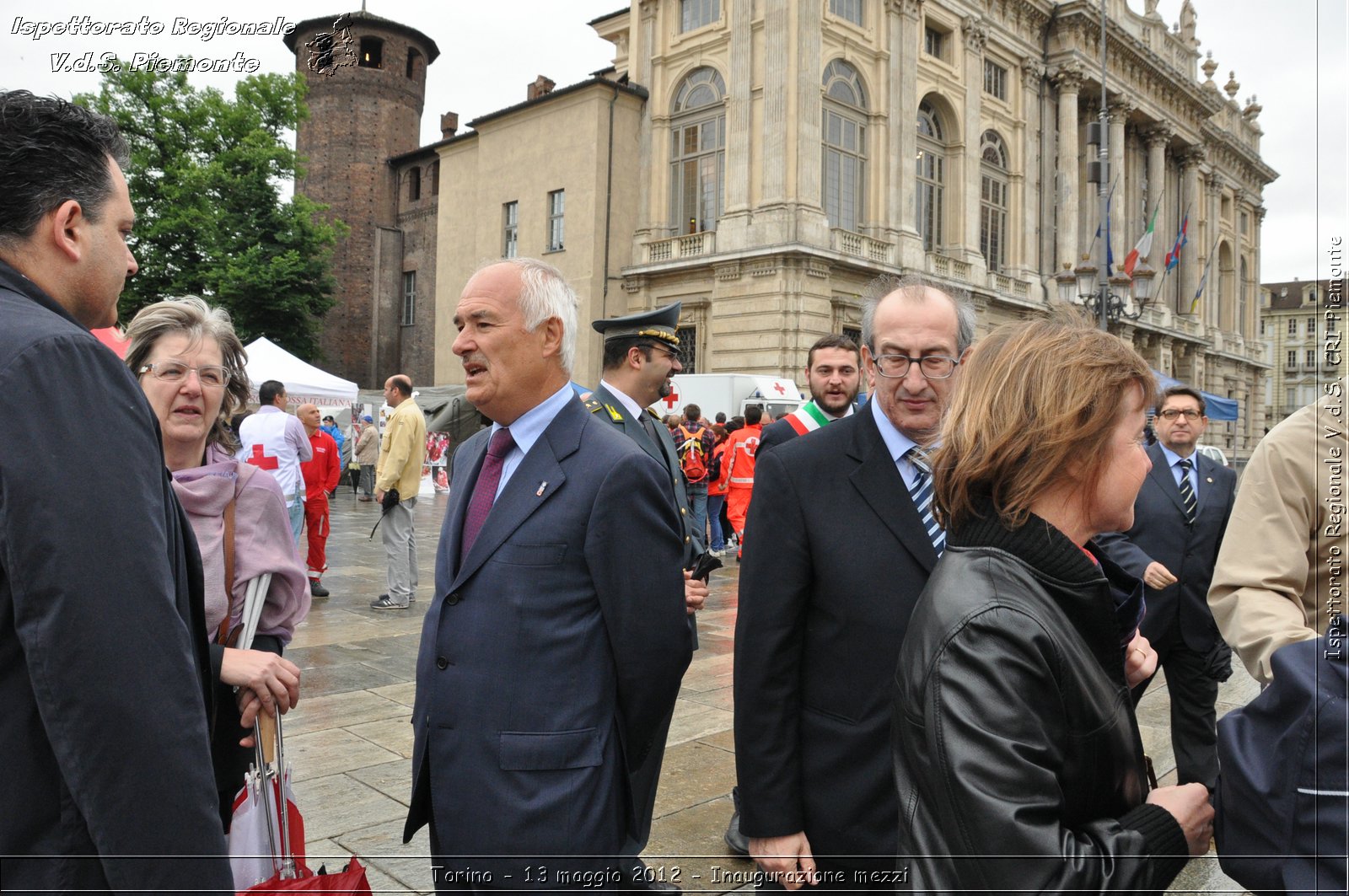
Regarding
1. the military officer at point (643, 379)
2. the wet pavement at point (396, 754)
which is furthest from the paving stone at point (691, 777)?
the military officer at point (643, 379)

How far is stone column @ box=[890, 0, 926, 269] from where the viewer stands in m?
25.0

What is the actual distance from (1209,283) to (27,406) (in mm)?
51018

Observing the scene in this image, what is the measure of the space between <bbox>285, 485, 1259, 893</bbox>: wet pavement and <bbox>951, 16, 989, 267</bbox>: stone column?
74.7 ft

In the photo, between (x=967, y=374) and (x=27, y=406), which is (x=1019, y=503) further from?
(x=27, y=406)

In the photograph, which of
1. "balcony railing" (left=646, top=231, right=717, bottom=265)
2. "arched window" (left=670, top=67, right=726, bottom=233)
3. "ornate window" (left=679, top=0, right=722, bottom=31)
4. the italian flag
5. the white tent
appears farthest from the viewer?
"arched window" (left=670, top=67, right=726, bottom=233)

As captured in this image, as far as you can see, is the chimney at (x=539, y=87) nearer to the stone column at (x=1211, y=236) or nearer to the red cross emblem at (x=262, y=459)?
the red cross emblem at (x=262, y=459)

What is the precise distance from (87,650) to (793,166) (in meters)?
22.9

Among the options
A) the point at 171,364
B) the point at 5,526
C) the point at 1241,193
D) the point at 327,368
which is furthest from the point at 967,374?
the point at 1241,193

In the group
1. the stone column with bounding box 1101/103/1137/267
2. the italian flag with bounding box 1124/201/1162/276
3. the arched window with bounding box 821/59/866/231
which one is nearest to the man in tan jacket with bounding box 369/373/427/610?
the italian flag with bounding box 1124/201/1162/276

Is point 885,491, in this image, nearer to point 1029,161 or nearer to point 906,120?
point 906,120

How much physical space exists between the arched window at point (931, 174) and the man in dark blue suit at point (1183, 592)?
23529 mm

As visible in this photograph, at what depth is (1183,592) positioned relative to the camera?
14.4ft

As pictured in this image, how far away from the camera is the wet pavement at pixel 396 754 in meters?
3.40

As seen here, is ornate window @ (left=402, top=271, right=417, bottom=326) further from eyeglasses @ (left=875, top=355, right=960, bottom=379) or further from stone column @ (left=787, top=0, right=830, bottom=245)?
eyeglasses @ (left=875, top=355, right=960, bottom=379)
